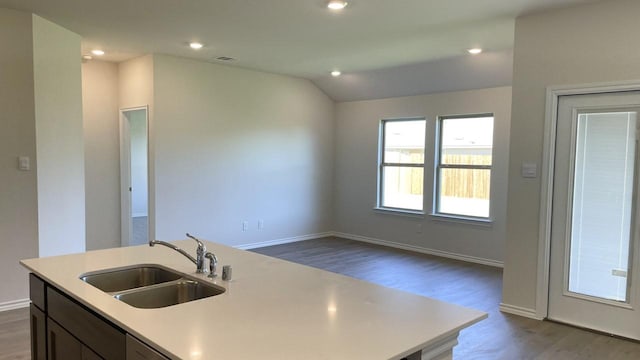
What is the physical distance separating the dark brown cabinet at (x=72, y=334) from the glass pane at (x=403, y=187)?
5.32 m

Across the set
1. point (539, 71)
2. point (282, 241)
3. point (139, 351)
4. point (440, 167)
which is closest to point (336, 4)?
point (539, 71)

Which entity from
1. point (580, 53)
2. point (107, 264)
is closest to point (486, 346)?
point (580, 53)

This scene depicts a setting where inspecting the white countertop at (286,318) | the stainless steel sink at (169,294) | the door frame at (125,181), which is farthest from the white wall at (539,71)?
the door frame at (125,181)

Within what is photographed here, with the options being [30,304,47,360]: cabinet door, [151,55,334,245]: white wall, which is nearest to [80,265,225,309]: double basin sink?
[30,304,47,360]: cabinet door

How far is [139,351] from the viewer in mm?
1416

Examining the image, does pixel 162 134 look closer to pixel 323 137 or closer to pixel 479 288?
pixel 323 137

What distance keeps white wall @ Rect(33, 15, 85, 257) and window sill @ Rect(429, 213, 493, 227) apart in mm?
4455

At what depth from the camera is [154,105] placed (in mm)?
5441

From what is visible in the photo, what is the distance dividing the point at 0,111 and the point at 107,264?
7.79 ft

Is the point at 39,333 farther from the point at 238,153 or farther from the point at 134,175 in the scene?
the point at 134,175

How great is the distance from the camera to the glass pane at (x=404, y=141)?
671 centimetres

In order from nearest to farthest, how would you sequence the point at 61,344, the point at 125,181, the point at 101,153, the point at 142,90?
the point at 61,344 < the point at 142,90 < the point at 101,153 < the point at 125,181

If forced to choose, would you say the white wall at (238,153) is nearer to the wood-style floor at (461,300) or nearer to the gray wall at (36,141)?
the wood-style floor at (461,300)

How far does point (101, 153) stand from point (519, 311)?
5.16 meters
